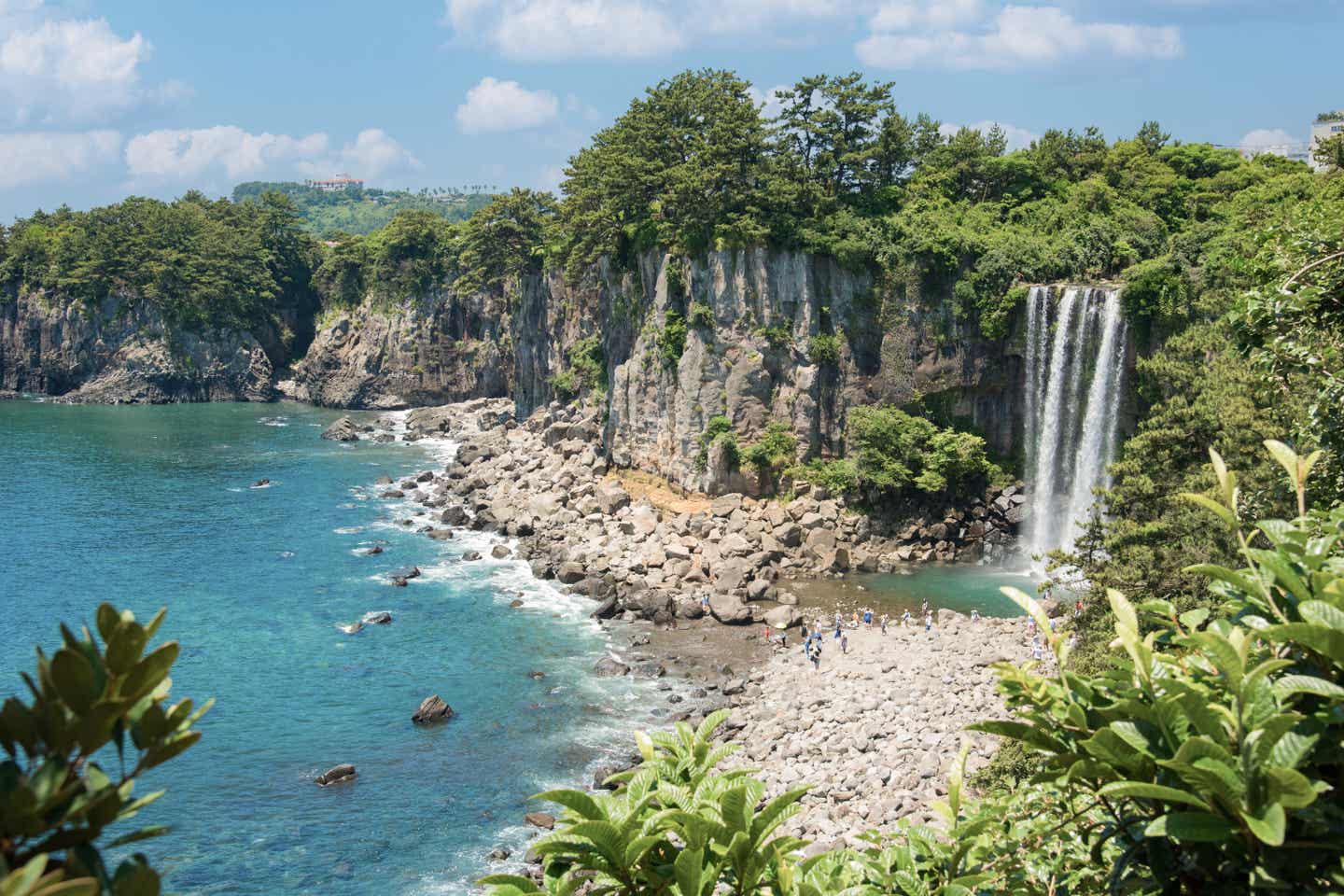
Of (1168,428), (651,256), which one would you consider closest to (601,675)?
(1168,428)

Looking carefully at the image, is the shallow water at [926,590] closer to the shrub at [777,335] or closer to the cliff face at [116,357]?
the shrub at [777,335]

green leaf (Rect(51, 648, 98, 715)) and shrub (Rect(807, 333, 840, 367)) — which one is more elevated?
shrub (Rect(807, 333, 840, 367))

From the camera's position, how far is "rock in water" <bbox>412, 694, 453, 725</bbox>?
28859mm

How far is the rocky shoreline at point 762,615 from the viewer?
24656 mm

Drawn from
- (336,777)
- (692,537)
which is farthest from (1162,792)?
(692,537)

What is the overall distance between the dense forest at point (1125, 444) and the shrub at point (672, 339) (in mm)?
3393

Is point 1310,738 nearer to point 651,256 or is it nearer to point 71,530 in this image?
point 651,256

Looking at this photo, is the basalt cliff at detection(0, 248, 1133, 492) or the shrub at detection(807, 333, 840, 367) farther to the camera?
the shrub at detection(807, 333, 840, 367)

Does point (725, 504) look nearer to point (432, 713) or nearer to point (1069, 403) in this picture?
point (1069, 403)

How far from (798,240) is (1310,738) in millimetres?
42492

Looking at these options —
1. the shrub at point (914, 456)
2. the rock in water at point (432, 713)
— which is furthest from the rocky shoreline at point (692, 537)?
the rock in water at point (432, 713)

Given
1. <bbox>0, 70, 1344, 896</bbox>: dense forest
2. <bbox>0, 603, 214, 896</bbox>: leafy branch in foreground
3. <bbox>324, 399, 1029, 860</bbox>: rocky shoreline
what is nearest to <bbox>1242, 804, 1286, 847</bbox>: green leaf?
<bbox>0, 70, 1344, 896</bbox>: dense forest

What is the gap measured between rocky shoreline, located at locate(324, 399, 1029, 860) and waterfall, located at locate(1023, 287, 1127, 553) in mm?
1622

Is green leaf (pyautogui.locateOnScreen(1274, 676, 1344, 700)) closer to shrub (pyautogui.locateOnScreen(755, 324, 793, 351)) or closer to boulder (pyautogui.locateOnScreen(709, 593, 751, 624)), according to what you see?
boulder (pyautogui.locateOnScreen(709, 593, 751, 624))
